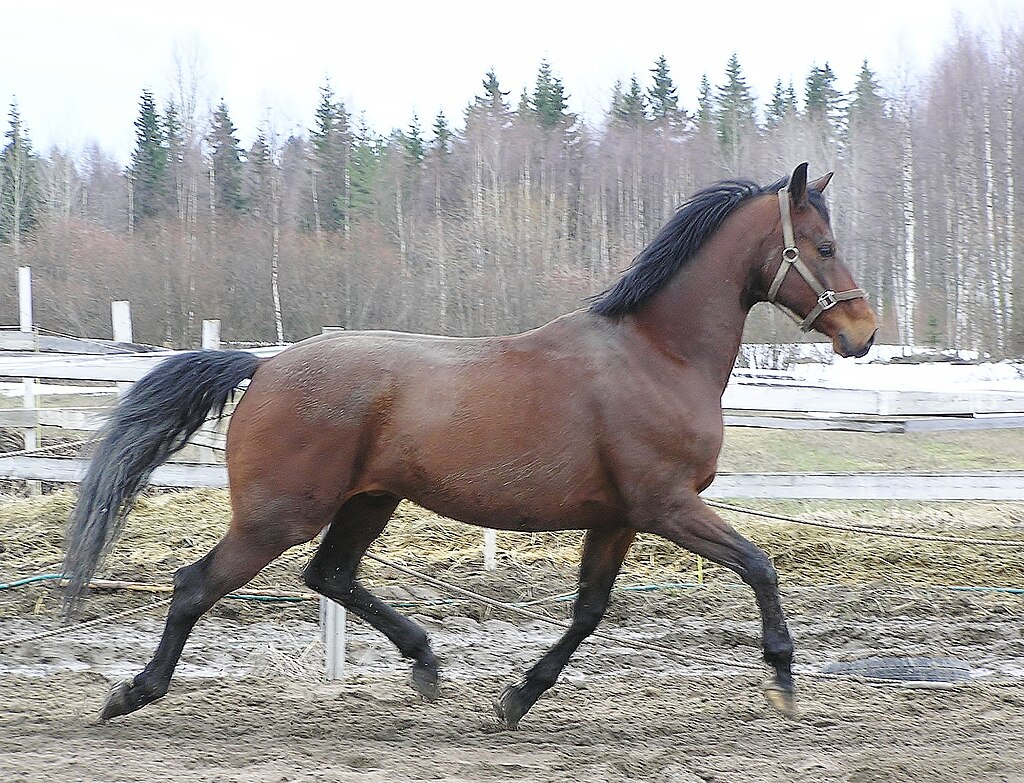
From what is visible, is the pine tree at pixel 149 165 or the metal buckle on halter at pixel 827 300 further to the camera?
the pine tree at pixel 149 165

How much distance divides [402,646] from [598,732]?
37.4 inches

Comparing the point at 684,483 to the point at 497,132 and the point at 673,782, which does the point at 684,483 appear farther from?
the point at 497,132

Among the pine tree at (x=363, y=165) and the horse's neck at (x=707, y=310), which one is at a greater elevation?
the pine tree at (x=363, y=165)

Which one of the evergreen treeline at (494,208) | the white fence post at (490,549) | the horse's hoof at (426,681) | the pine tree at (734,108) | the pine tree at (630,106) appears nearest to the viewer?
the horse's hoof at (426,681)

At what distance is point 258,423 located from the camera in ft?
13.1

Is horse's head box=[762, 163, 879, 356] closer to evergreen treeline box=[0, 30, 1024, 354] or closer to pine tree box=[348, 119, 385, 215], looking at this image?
evergreen treeline box=[0, 30, 1024, 354]

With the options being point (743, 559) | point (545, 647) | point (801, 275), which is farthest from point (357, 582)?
point (801, 275)

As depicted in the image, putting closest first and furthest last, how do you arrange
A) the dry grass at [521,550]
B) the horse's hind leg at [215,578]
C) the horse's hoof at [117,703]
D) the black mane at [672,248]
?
the horse's hoof at [117,703]
the horse's hind leg at [215,578]
the black mane at [672,248]
the dry grass at [521,550]

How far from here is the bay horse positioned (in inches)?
155

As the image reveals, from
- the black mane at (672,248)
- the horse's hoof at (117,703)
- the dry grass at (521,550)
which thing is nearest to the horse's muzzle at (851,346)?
the black mane at (672,248)

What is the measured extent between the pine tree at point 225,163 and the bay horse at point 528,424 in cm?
2709

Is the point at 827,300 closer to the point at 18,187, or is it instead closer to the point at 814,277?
the point at 814,277

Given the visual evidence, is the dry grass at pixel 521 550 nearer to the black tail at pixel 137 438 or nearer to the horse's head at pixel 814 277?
the black tail at pixel 137 438

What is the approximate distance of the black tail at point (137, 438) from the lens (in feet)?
13.6
